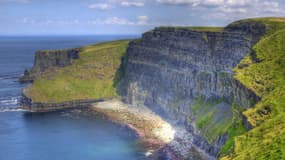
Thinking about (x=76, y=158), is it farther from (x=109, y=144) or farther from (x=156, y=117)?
(x=156, y=117)

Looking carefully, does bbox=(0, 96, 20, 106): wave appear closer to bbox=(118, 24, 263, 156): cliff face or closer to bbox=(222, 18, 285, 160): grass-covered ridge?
bbox=(118, 24, 263, 156): cliff face

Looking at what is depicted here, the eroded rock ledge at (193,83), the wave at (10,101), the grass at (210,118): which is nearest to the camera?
the grass at (210,118)

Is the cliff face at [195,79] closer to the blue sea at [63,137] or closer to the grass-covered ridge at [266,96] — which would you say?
the grass-covered ridge at [266,96]

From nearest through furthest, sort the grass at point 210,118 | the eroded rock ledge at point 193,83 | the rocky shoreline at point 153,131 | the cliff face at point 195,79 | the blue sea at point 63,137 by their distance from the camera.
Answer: the grass at point 210,118 → the rocky shoreline at point 153,131 → the eroded rock ledge at point 193,83 → the blue sea at point 63,137 → the cliff face at point 195,79

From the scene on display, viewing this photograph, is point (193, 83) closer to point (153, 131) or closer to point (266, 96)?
point (153, 131)

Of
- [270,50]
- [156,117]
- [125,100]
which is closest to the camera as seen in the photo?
[270,50]

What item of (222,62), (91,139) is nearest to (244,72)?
(222,62)

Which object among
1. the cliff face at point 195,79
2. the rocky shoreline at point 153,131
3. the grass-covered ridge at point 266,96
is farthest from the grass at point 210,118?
the grass-covered ridge at point 266,96
